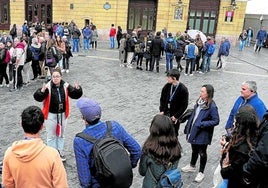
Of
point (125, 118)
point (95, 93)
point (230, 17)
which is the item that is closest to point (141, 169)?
point (125, 118)

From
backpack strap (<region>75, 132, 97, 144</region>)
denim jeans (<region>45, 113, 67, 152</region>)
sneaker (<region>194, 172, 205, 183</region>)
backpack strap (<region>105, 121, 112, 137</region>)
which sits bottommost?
sneaker (<region>194, 172, 205, 183</region>)

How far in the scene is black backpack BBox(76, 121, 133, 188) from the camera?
2.73m

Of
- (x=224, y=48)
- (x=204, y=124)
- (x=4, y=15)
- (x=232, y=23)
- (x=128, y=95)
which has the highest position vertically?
(x=232, y=23)

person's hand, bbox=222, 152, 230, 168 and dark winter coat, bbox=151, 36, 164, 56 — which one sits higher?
dark winter coat, bbox=151, 36, 164, 56

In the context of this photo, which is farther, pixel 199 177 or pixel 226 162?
pixel 199 177

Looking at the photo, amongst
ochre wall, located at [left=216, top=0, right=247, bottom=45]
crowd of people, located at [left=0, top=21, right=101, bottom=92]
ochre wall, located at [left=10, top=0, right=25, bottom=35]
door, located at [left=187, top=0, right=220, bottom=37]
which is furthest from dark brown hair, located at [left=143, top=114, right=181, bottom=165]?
ochre wall, located at [left=10, top=0, right=25, bottom=35]

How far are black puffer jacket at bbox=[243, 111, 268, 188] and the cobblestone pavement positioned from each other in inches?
89.3

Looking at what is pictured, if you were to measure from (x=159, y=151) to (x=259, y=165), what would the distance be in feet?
3.20

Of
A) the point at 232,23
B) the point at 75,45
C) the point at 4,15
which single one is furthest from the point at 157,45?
the point at 4,15

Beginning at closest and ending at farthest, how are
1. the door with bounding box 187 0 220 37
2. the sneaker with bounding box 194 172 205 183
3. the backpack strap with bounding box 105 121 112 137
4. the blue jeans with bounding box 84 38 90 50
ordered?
the backpack strap with bounding box 105 121 112 137 → the sneaker with bounding box 194 172 205 183 → the blue jeans with bounding box 84 38 90 50 → the door with bounding box 187 0 220 37

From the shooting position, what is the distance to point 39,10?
94.4 ft

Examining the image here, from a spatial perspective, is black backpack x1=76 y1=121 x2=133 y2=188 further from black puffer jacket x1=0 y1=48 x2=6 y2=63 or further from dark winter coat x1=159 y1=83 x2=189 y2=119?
black puffer jacket x1=0 y1=48 x2=6 y2=63

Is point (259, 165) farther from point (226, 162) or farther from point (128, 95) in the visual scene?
point (128, 95)

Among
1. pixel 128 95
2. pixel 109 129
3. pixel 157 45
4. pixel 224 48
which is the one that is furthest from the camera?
pixel 224 48
